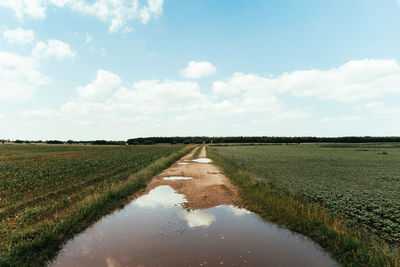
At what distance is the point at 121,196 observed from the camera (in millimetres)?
12398

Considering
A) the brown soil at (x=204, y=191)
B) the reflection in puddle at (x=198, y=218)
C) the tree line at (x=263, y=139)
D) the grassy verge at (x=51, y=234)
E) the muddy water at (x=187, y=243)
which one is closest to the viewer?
the grassy verge at (x=51, y=234)

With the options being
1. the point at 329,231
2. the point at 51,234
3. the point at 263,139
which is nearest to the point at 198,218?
the point at 329,231

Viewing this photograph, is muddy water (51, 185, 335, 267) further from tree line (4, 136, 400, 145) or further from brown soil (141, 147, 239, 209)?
tree line (4, 136, 400, 145)

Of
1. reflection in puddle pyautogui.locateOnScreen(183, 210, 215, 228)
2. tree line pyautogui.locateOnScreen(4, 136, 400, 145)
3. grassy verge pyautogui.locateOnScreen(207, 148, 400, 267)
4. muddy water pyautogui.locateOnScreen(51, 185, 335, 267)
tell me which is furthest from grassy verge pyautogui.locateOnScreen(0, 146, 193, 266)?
tree line pyautogui.locateOnScreen(4, 136, 400, 145)

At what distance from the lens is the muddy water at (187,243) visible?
5.88 meters

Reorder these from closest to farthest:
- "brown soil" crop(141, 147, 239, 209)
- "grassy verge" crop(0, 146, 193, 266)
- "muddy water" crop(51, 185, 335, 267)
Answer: "grassy verge" crop(0, 146, 193, 266)
"muddy water" crop(51, 185, 335, 267)
"brown soil" crop(141, 147, 239, 209)

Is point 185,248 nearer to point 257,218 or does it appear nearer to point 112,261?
point 112,261

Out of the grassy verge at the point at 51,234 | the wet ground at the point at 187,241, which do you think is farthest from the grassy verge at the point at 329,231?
the grassy verge at the point at 51,234

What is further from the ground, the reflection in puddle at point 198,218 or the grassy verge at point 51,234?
the grassy verge at point 51,234

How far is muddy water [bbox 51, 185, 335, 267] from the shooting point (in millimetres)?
5883

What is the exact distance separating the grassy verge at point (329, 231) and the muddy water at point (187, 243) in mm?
579

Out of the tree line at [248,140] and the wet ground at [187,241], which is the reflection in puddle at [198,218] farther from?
the tree line at [248,140]

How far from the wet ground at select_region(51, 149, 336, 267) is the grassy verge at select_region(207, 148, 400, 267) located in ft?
1.86

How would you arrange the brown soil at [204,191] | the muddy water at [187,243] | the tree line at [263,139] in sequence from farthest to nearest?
the tree line at [263,139], the brown soil at [204,191], the muddy water at [187,243]
